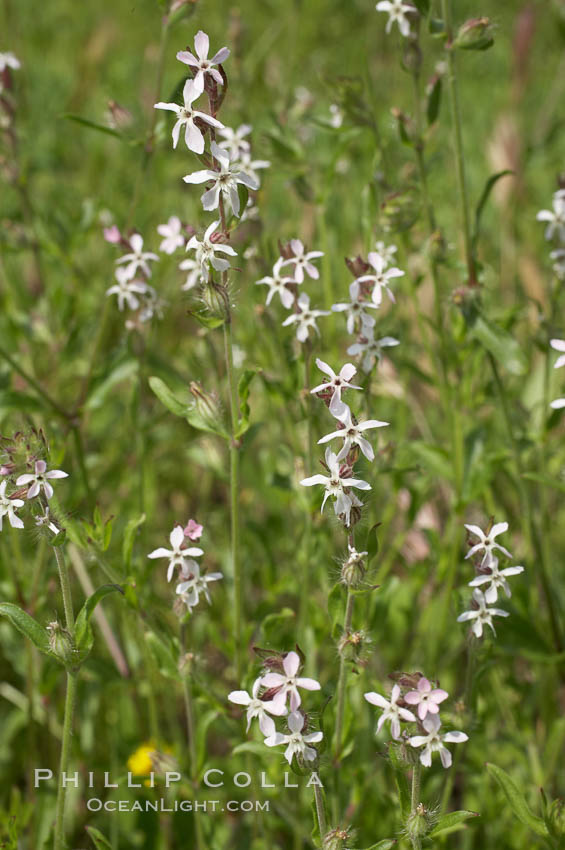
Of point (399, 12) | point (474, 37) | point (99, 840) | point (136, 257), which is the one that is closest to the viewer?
point (99, 840)

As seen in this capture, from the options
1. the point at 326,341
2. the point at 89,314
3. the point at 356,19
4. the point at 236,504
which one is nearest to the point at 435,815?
the point at 236,504

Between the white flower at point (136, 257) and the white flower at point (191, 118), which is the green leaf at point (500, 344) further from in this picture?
the white flower at point (191, 118)

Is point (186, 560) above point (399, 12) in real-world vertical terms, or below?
below

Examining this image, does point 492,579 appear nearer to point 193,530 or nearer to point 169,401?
point 193,530

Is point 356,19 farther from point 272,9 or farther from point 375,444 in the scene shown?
point 375,444

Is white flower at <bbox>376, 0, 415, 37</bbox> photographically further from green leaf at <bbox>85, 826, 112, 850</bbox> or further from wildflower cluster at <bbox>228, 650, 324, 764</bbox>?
green leaf at <bbox>85, 826, 112, 850</bbox>

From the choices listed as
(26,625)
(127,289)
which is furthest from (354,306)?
(26,625)

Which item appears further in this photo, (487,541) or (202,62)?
(487,541)
